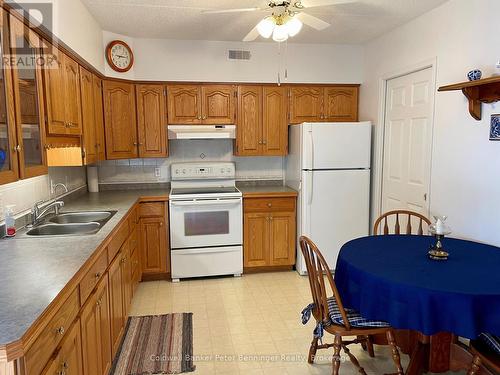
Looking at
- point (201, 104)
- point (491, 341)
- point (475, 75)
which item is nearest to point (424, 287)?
point (491, 341)

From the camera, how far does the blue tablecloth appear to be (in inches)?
67.6

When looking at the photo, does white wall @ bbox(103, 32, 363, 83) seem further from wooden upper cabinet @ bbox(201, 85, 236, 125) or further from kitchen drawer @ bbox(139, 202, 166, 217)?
kitchen drawer @ bbox(139, 202, 166, 217)

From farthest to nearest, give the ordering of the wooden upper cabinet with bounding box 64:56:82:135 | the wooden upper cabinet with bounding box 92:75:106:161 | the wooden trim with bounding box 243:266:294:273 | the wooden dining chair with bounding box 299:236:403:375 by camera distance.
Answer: the wooden trim with bounding box 243:266:294:273, the wooden upper cabinet with bounding box 92:75:106:161, the wooden upper cabinet with bounding box 64:56:82:135, the wooden dining chair with bounding box 299:236:403:375

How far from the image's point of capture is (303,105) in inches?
168

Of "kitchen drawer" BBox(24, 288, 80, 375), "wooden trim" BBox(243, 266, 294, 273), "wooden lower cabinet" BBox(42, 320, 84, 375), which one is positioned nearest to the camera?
"kitchen drawer" BBox(24, 288, 80, 375)

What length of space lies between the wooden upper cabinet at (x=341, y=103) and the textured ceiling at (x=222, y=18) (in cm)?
56

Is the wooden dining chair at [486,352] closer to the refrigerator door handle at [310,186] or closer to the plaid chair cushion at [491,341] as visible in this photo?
the plaid chair cushion at [491,341]

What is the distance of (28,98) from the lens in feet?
6.52

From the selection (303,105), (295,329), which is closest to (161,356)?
(295,329)

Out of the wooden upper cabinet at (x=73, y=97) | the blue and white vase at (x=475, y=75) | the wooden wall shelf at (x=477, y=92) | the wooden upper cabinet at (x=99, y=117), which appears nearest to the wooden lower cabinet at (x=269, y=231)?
the wooden upper cabinet at (x=99, y=117)

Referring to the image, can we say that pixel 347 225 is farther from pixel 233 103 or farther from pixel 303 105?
pixel 233 103

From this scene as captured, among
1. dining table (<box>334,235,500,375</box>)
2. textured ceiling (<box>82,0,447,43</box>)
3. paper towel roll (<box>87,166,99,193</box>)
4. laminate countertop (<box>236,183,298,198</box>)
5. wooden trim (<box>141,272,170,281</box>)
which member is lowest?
wooden trim (<box>141,272,170,281</box>)

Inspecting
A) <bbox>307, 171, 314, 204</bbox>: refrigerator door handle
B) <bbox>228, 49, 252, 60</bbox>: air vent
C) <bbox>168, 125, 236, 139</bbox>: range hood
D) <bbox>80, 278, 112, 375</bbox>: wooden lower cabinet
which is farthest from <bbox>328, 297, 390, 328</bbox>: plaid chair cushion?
<bbox>228, 49, 252, 60</bbox>: air vent

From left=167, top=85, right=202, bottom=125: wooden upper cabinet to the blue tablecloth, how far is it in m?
2.42
